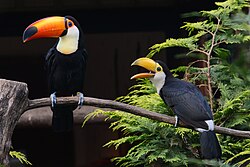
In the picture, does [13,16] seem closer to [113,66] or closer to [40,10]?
[40,10]

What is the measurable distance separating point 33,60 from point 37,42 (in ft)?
0.72

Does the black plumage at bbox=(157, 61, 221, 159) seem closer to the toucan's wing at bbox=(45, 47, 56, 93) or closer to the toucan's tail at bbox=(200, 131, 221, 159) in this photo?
the toucan's tail at bbox=(200, 131, 221, 159)

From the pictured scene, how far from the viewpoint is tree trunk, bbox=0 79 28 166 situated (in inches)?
90.1

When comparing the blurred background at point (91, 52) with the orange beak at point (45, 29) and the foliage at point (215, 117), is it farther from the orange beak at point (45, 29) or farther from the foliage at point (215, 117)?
the orange beak at point (45, 29)

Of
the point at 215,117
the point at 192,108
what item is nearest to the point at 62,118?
the point at 192,108

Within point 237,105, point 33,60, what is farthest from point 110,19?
point 237,105

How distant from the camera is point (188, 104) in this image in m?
2.61

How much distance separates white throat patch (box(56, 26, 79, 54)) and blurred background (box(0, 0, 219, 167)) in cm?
151

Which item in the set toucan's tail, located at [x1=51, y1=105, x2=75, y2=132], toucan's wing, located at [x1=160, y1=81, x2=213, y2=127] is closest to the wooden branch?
toucan's wing, located at [x1=160, y1=81, x2=213, y2=127]

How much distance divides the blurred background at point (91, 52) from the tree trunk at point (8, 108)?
6.10 feet

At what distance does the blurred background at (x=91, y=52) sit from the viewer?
482cm

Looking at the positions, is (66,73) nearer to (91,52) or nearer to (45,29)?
(45,29)

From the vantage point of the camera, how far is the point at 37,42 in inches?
208

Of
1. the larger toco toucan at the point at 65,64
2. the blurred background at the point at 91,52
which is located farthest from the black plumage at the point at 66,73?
the blurred background at the point at 91,52
